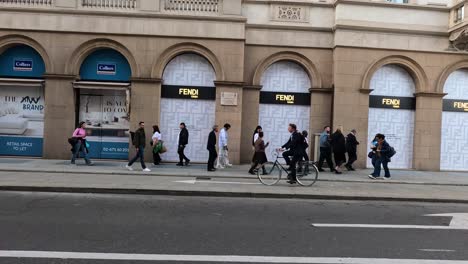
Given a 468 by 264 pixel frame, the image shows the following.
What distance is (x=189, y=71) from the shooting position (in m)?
17.9

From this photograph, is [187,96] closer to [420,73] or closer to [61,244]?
[420,73]

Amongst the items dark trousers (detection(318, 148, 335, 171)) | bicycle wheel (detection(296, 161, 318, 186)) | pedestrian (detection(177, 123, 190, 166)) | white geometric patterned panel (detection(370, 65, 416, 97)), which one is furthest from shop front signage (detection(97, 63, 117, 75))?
white geometric patterned panel (detection(370, 65, 416, 97))

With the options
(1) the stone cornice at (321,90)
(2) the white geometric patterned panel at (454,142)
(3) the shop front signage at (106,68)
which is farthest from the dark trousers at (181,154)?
(2) the white geometric patterned panel at (454,142)

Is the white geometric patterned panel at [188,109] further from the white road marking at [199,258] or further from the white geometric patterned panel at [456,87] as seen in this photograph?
the white road marking at [199,258]

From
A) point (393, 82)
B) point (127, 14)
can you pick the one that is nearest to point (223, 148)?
point (127, 14)

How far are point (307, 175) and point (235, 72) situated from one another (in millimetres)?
6401

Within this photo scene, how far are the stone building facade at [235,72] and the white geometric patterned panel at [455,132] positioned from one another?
0.14ft

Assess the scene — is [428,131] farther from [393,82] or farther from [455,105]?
[393,82]

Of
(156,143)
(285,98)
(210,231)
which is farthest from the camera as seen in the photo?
(285,98)

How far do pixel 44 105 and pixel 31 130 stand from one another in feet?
3.99

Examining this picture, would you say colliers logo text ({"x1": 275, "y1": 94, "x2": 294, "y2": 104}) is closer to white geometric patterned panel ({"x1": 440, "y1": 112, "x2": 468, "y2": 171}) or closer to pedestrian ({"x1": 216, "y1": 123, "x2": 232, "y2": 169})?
pedestrian ({"x1": 216, "y1": 123, "x2": 232, "y2": 169})

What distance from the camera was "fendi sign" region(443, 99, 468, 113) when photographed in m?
18.8

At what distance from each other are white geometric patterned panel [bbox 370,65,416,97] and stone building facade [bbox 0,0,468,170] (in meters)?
0.04

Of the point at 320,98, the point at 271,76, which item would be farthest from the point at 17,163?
the point at 320,98
